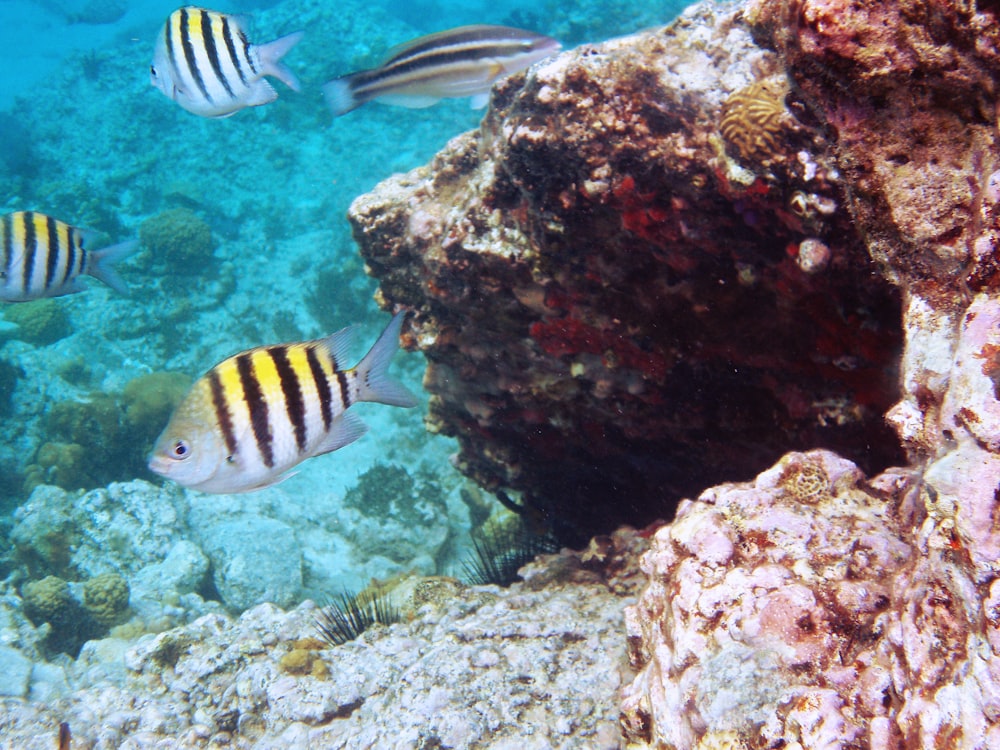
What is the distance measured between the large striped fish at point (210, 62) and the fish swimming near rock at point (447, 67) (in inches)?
22.3

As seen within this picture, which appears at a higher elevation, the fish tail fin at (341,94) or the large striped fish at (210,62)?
the large striped fish at (210,62)

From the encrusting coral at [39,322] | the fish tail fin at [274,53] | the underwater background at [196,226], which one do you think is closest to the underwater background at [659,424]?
the fish tail fin at [274,53]

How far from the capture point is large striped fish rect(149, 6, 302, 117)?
3.73 meters

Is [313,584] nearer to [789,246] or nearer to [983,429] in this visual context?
[789,246]

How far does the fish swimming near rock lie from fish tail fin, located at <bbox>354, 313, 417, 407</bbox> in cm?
214

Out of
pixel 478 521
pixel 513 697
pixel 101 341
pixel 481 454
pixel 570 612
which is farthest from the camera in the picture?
pixel 101 341

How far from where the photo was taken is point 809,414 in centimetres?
285

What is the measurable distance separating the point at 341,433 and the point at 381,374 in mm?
288

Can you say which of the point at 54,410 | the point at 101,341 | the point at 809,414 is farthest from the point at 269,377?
the point at 101,341

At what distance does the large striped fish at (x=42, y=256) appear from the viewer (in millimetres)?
3990

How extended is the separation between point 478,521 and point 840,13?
288 inches

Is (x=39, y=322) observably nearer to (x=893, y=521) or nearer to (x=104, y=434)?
(x=104, y=434)

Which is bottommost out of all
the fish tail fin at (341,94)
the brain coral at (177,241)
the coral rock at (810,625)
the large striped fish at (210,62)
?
the brain coral at (177,241)

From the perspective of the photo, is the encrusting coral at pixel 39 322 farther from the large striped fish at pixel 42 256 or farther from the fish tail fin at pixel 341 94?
the fish tail fin at pixel 341 94
